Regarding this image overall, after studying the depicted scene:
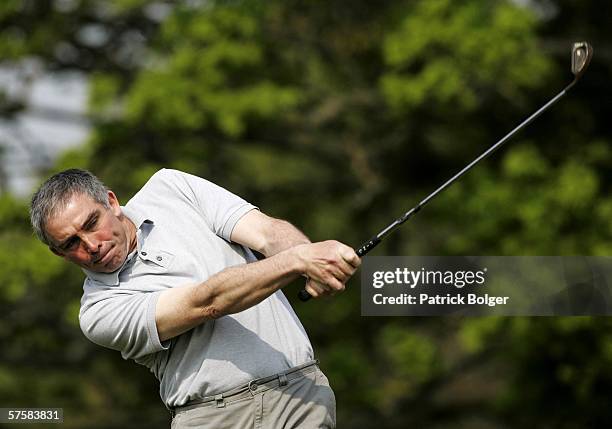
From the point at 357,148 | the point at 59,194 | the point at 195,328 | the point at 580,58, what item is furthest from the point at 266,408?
the point at 357,148

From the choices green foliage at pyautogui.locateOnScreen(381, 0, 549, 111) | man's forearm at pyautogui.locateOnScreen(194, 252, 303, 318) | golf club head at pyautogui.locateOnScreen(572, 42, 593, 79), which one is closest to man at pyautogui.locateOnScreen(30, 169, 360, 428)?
man's forearm at pyautogui.locateOnScreen(194, 252, 303, 318)

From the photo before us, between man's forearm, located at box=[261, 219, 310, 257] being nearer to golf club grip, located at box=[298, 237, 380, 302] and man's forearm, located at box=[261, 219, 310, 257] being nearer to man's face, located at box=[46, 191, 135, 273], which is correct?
golf club grip, located at box=[298, 237, 380, 302]

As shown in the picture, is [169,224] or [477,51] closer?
[169,224]

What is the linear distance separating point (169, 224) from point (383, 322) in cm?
859

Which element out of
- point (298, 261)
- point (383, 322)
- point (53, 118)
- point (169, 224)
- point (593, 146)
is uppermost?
point (53, 118)

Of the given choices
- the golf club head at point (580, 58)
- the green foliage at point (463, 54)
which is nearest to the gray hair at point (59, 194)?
the golf club head at point (580, 58)

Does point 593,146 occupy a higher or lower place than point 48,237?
higher

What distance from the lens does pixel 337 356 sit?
34.0 feet

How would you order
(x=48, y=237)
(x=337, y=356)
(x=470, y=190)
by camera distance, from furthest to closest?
(x=337, y=356) < (x=470, y=190) < (x=48, y=237)

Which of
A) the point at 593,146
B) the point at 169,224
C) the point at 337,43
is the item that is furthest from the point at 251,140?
the point at 169,224

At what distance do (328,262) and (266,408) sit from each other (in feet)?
1.77

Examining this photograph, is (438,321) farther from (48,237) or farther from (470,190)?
(48,237)

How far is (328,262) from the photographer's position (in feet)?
9.25

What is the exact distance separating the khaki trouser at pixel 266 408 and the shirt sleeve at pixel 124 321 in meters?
0.22
